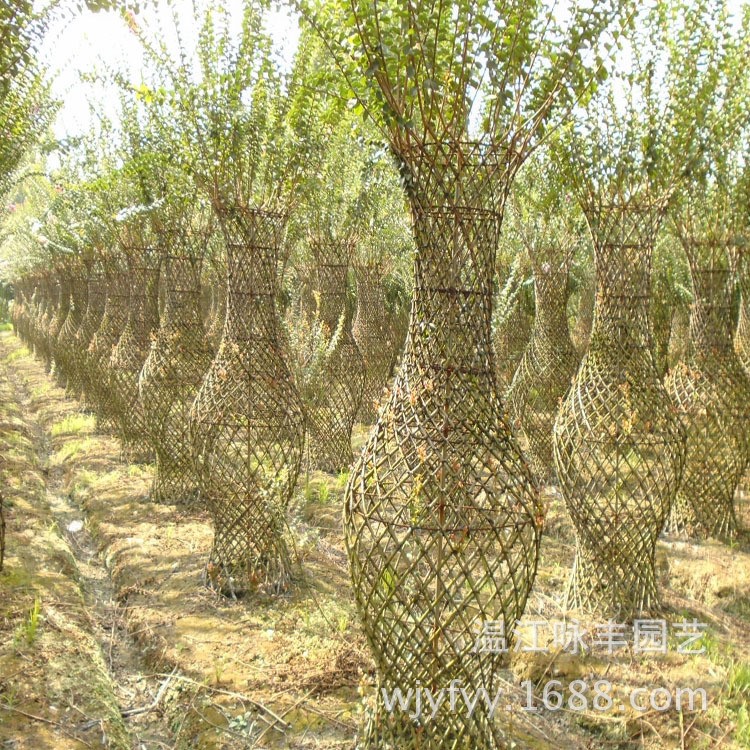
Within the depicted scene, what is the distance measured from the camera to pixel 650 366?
13.4 feet

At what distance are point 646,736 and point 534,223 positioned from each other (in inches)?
214

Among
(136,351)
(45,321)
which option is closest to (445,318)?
(136,351)

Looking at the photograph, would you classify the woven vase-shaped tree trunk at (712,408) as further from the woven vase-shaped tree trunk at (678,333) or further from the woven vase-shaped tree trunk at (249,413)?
the woven vase-shaped tree trunk at (678,333)

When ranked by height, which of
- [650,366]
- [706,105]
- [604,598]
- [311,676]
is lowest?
[311,676]

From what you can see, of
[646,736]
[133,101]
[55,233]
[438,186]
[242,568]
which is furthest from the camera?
[55,233]

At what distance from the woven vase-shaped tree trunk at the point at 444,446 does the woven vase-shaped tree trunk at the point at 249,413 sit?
1.86 m

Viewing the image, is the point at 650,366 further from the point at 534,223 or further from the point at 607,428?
the point at 534,223

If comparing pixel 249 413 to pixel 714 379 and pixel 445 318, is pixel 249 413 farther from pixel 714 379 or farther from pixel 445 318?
pixel 714 379

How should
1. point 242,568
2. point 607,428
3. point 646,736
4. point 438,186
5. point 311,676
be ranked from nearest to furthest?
point 438,186, point 646,736, point 311,676, point 607,428, point 242,568

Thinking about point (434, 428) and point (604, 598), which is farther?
point (604, 598)

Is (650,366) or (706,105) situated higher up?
(706,105)

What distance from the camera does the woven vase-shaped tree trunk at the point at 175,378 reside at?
609 centimetres

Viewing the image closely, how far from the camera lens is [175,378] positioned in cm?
613

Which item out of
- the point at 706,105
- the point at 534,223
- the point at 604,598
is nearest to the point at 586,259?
the point at 534,223
